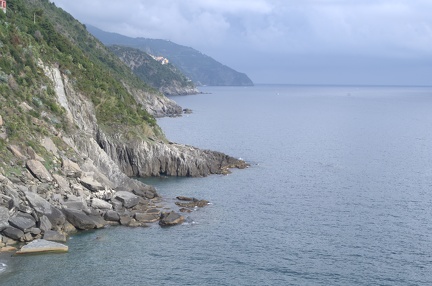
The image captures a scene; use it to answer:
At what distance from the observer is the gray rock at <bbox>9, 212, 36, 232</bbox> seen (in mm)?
49688

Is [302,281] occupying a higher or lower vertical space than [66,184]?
lower

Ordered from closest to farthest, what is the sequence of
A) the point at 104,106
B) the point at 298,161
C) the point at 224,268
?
the point at 224,268 → the point at 104,106 → the point at 298,161

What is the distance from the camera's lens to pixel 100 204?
59156 mm

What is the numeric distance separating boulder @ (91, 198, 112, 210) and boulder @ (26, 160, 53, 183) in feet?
17.0

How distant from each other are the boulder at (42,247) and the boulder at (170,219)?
11.7 m

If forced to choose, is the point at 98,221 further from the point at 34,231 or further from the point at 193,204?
the point at 193,204

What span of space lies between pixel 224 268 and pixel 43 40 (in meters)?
57.6

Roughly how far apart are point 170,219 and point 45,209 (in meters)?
12.7

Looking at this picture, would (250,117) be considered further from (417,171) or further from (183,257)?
(183,257)

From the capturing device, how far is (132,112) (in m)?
91.4

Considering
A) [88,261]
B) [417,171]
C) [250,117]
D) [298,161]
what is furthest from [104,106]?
[250,117]

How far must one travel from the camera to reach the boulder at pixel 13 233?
48875mm

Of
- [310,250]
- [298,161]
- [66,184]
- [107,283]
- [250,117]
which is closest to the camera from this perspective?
[107,283]

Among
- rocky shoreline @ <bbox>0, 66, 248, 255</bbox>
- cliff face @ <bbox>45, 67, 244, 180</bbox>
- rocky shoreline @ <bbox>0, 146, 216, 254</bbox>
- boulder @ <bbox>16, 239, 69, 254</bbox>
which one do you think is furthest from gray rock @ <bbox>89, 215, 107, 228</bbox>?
cliff face @ <bbox>45, 67, 244, 180</bbox>
